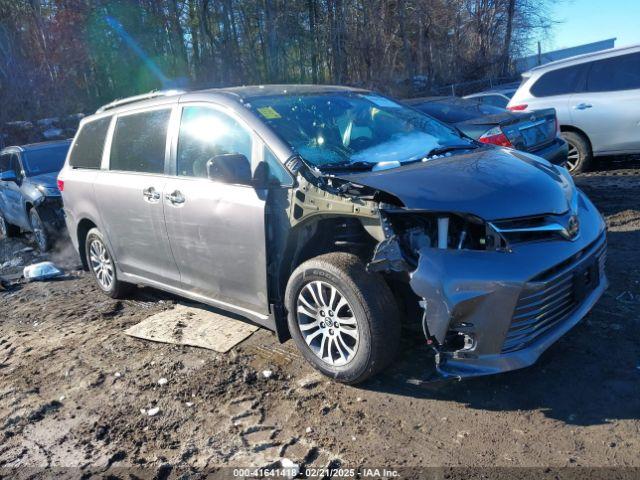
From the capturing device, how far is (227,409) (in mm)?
3305

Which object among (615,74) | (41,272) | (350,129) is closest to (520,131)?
(615,74)

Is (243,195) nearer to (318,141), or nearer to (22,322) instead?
(318,141)

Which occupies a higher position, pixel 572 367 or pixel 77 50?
pixel 77 50

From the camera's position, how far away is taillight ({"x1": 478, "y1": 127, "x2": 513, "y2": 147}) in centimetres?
644

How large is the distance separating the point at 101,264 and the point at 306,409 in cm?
332

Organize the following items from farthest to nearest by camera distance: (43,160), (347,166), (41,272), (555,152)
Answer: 1. (43,160)
2. (41,272)
3. (555,152)
4. (347,166)

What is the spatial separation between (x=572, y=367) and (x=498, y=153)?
4.95ft

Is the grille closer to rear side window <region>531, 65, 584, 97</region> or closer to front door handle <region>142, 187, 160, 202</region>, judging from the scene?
front door handle <region>142, 187, 160, 202</region>

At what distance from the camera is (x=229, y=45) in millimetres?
23922

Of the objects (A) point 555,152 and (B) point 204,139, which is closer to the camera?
(B) point 204,139

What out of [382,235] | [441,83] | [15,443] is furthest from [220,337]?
[441,83]

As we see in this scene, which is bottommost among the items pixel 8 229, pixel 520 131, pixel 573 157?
pixel 8 229

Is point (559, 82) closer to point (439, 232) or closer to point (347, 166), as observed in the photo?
point (347, 166)

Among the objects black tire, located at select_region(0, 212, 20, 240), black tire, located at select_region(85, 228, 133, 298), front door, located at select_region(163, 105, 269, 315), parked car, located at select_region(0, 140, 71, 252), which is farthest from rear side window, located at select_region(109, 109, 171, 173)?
black tire, located at select_region(0, 212, 20, 240)
